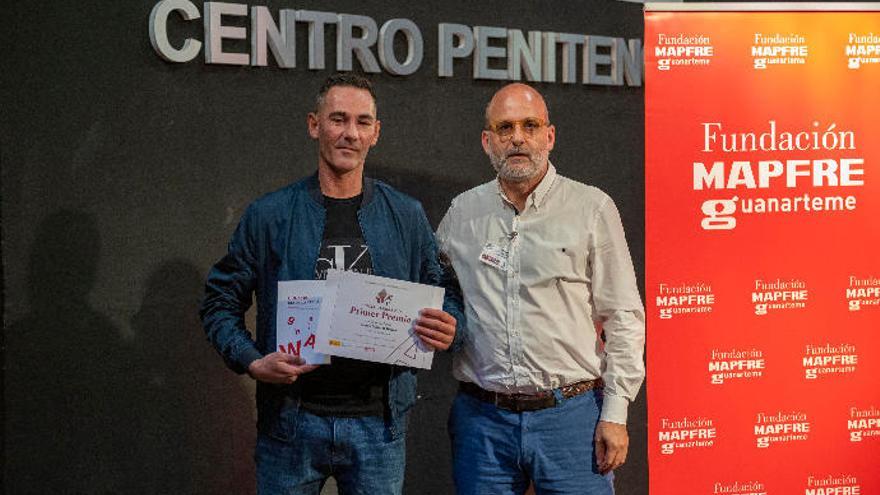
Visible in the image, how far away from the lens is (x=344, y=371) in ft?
9.14

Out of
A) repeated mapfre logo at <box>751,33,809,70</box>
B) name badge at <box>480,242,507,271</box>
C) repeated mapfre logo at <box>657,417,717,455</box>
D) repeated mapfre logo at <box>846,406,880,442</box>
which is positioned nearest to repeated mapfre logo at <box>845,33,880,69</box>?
repeated mapfre logo at <box>751,33,809,70</box>

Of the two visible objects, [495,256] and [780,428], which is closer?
[495,256]

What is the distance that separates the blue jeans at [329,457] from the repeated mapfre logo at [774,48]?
237 cm

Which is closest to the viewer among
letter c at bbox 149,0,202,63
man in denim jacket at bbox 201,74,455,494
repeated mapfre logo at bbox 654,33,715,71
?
man in denim jacket at bbox 201,74,455,494

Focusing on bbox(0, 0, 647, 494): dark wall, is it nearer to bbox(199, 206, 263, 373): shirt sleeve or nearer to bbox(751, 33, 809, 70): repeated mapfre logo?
bbox(199, 206, 263, 373): shirt sleeve

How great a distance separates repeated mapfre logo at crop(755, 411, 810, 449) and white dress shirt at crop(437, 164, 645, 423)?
140cm

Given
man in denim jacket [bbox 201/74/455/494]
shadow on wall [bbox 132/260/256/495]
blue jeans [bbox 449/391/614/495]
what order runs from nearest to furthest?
man in denim jacket [bbox 201/74/455/494]
blue jeans [bbox 449/391/614/495]
shadow on wall [bbox 132/260/256/495]

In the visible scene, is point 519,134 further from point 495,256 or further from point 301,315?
point 301,315

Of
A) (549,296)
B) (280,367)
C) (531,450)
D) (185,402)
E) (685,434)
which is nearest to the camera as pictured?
(280,367)

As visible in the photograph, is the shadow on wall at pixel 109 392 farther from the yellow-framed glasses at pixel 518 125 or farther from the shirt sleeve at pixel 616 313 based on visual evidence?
the shirt sleeve at pixel 616 313

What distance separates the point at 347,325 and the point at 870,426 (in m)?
2.68

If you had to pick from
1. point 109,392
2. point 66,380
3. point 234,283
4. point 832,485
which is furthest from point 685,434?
point 66,380

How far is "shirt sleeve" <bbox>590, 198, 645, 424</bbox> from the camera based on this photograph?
3.02m

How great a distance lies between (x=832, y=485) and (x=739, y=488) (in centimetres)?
41
